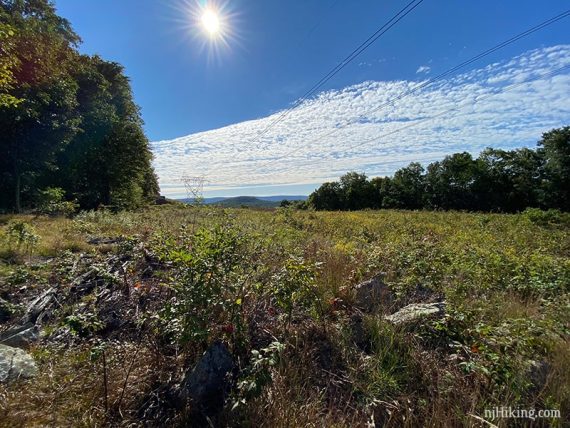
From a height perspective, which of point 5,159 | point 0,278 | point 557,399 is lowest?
point 557,399

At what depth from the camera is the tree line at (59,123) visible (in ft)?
37.8

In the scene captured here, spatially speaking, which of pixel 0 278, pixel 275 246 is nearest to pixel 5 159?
pixel 0 278

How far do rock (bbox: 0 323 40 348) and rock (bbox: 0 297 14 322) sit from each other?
588 millimetres

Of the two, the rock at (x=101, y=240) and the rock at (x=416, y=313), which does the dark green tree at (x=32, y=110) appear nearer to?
the rock at (x=101, y=240)

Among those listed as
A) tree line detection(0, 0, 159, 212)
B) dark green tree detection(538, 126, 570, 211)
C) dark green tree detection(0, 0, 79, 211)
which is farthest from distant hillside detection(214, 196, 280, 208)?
dark green tree detection(538, 126, 570, 211)

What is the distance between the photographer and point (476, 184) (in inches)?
1459

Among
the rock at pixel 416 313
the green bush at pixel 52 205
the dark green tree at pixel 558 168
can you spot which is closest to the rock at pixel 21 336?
the rock at pixel 416 313

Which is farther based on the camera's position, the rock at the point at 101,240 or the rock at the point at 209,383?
the rock at the point at 101,240

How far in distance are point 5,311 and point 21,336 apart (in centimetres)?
105

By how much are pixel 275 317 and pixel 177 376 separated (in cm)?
103

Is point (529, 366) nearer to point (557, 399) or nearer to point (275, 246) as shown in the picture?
point (557, 399)

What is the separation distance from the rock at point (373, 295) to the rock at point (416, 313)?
250 mm

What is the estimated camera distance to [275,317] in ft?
9.20

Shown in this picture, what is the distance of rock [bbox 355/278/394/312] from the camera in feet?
10.6
